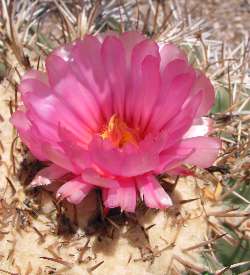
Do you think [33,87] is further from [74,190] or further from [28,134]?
[74,190]

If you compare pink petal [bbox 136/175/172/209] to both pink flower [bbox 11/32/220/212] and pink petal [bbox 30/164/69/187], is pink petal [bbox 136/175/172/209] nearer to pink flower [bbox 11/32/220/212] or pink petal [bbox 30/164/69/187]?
pink flower [bbox 11/32/220/212]

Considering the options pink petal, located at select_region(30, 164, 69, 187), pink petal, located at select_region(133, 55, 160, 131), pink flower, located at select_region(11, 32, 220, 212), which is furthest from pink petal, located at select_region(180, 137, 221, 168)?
pink petal, located at select_region(30, 164, 69, 187)

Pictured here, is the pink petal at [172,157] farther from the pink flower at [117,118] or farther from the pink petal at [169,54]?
the pink petal at [169,54]

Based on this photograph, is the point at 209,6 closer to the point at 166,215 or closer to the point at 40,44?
the point at 40,44

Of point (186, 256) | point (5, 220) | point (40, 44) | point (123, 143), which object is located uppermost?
point (40, 44)

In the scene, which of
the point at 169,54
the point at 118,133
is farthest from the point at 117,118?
the point at 169,54

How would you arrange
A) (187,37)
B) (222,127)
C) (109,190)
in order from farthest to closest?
(187,37)
(222,127)
(109,190)

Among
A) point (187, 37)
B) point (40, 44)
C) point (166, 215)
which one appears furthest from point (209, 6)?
point (166, 215)

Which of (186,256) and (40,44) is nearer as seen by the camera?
(186,256)
